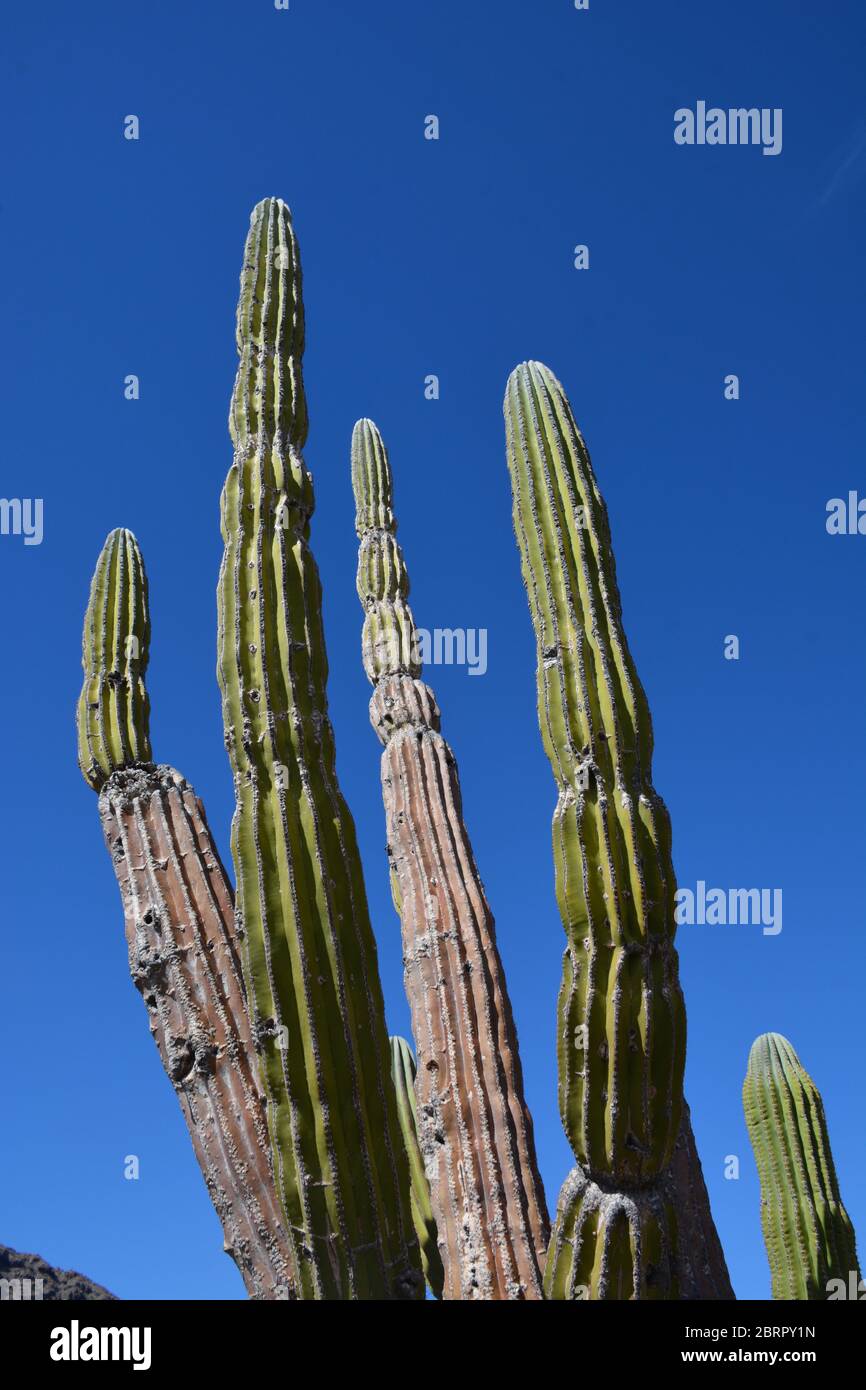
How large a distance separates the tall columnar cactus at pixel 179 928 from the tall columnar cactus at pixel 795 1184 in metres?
3.34

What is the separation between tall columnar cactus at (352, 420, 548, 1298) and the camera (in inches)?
210

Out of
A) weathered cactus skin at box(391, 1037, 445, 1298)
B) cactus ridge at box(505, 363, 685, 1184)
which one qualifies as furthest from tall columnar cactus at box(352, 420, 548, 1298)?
cactus ridge at box(505, 363, 685, 1184)

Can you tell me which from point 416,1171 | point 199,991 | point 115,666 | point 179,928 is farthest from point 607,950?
point 115,666

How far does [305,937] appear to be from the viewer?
3.85 meters

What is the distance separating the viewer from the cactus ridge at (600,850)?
12.1 feet

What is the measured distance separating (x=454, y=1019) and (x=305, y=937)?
227 cm

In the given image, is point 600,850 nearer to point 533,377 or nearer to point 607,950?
point 607,950

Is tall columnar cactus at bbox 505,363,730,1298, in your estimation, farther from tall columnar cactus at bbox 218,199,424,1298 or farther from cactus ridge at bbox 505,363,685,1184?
tall columnar cactus at bbox 218,199,424,1298

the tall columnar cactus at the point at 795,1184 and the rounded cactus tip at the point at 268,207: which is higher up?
the rounded cactus tip at the point at 268,207

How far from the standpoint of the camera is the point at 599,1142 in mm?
3650

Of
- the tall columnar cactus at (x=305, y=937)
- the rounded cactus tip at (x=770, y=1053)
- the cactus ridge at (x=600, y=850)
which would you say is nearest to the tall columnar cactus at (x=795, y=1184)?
the rounded cactus tip at (x=770, y=1053)

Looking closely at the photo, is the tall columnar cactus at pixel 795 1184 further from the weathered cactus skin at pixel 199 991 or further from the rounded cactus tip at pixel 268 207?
the rounded cactus tip at pixel 268 207

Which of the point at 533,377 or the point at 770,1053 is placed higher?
the point at 533,377
